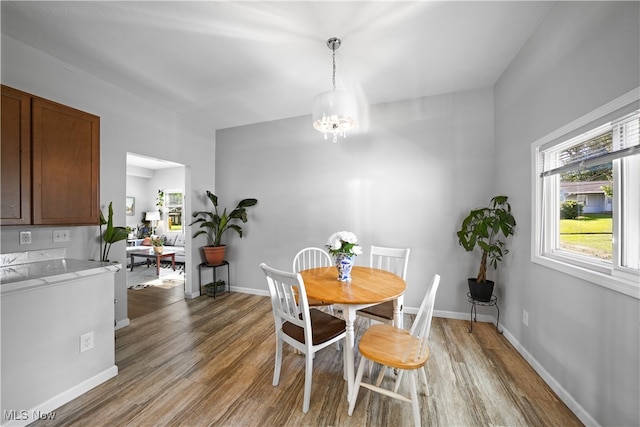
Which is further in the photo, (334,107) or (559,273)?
(334,107)

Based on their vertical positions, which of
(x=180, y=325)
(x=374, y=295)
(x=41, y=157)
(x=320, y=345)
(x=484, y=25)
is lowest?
(x=180, y=325)

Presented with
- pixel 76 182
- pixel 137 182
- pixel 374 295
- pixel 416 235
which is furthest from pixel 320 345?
pixel 137 182

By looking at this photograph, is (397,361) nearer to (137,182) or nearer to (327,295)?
(327,295)

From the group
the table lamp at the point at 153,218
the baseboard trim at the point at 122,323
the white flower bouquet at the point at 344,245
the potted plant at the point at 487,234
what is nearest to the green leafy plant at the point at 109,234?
the baseboard trim at the point at 122,323

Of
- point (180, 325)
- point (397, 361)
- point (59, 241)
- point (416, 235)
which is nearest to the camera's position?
point (397, 361)

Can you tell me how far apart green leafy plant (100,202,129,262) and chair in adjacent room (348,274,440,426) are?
268cm

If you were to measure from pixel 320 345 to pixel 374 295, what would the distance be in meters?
0.50

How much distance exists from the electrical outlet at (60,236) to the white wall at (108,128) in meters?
0.04

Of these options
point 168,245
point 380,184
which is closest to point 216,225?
point 380,184

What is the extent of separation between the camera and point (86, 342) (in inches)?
71.1

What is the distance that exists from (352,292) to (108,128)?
3198mm

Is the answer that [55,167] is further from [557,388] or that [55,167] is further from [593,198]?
[557,388]

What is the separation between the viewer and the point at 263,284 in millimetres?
3930

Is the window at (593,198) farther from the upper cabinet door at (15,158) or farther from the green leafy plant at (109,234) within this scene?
the green leafy plant at (109,234)
